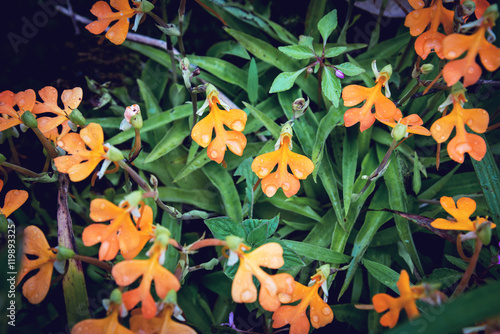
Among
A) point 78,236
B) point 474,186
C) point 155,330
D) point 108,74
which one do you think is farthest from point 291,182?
point 108,74

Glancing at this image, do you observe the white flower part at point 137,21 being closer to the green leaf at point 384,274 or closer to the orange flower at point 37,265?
the orange flower at point 37,265

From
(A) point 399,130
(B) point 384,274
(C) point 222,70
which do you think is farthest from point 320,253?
(C) point 222,70

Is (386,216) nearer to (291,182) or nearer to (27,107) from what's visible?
(291,182)

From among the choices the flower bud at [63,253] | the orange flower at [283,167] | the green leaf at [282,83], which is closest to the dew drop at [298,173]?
the orange flower at [283,167]

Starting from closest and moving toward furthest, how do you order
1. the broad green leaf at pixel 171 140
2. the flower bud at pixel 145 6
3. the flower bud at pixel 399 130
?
the flower bud at pixel 399 130
the flower bud at pixel 145 6
the broad green leaf at pixel 171 140

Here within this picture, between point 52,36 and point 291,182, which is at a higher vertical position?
point 52,36

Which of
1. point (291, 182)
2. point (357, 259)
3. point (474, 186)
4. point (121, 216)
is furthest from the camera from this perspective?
point (474, 186)

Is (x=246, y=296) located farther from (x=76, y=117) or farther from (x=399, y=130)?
(x=76, y=117)

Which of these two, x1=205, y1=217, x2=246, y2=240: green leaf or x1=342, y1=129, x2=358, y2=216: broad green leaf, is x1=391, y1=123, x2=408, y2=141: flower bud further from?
x1=205, y1=217, x2=246, y2=240: green leaf
